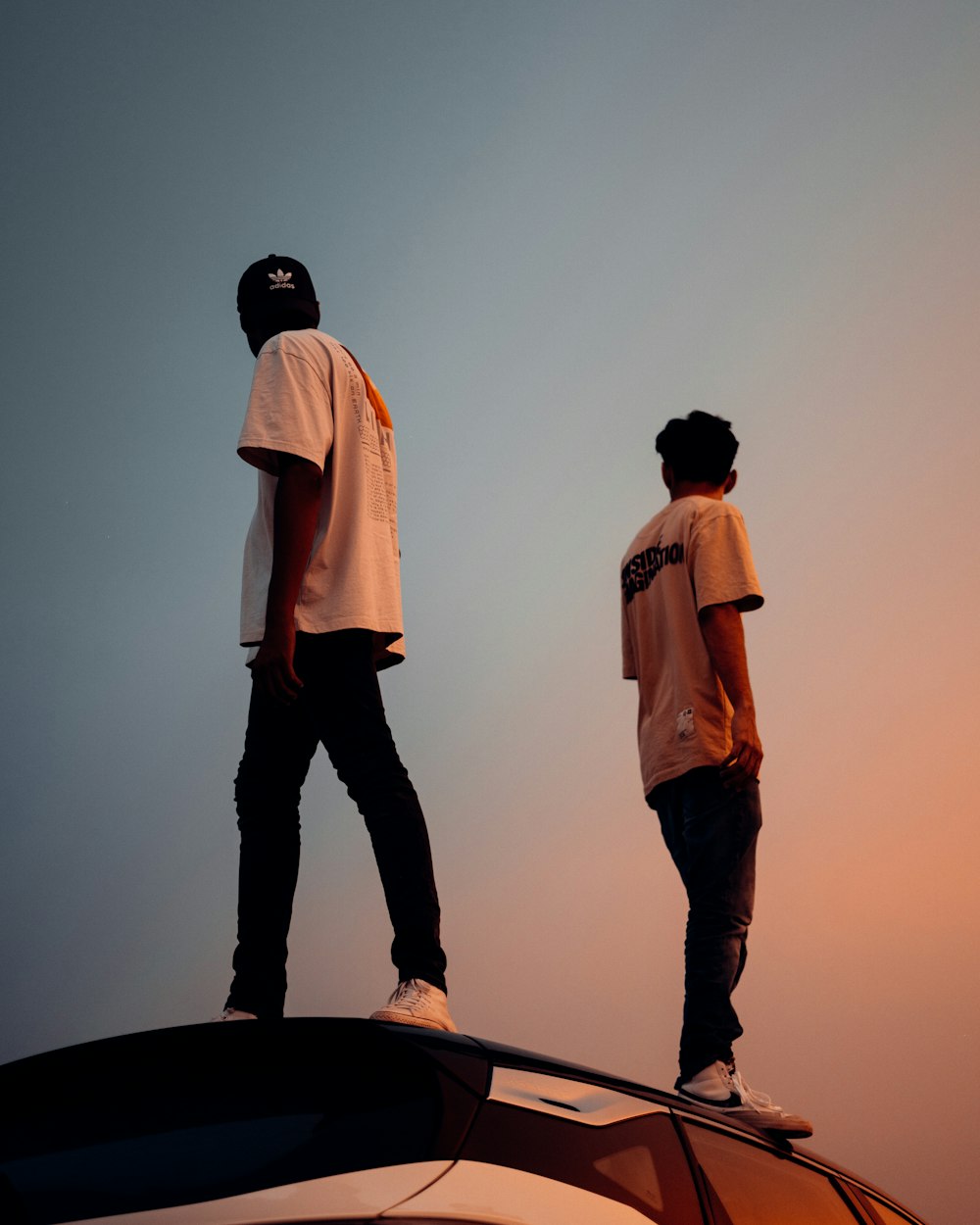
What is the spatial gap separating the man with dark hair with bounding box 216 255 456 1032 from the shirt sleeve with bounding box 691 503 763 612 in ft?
2.55

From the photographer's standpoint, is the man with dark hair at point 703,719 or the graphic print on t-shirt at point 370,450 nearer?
the man with dark hair at point 703,719

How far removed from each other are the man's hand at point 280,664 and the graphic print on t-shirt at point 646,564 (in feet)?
3.61

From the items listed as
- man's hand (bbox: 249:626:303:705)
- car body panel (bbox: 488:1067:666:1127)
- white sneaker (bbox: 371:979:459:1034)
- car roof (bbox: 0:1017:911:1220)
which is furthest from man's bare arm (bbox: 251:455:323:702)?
car body panel (bbox: 488:1067:666:1127)

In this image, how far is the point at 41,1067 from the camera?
125 centimetres

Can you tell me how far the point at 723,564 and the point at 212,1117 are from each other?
2.06 metres

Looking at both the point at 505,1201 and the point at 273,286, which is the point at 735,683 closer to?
the point at 273,286

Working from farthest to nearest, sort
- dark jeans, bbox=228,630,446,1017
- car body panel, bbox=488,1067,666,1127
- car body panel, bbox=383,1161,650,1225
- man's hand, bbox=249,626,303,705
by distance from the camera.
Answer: man's hand, bbox=249,626,303,705 → dark jeans, bbox=228,630,446,1017 → car body panel, bbox=488,1067,666,1127 → car body panel, bbox=383,1161,650,1225

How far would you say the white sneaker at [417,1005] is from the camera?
1.99m

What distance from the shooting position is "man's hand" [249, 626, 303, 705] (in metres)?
2.32

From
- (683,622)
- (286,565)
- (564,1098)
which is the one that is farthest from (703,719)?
(564,1098)

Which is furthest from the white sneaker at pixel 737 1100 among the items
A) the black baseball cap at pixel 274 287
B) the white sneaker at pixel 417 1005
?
the black baseball cap at pixel 274 287

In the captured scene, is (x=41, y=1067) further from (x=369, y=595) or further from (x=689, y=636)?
(x=689, y=636)

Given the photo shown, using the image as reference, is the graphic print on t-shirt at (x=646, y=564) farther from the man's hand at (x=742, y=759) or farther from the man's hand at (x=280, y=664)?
the man's hand at (x=280, y=664)

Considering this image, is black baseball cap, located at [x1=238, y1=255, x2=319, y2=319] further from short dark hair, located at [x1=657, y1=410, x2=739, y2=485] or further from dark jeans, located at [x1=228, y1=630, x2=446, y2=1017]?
short dark hair, located at [x1=657, y1=410, x2=739, y2=485]
